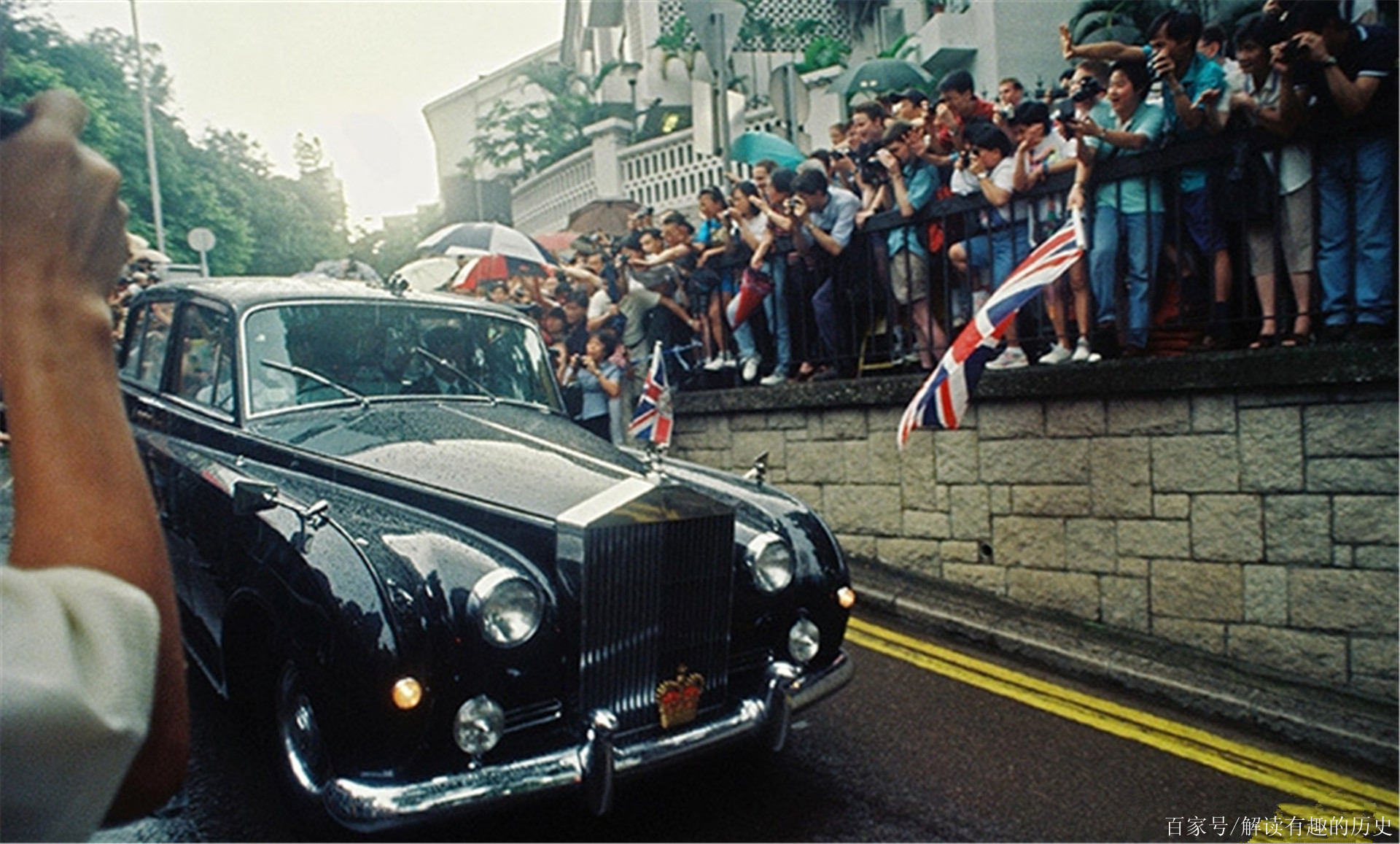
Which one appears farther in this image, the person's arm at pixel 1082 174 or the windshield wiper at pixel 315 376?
the person's arm at pixel 1082 174

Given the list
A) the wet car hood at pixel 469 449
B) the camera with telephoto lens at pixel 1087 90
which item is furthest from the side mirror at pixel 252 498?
the camera with telephoto lens at pixel 1087 90

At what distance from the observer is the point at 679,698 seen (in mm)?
3479

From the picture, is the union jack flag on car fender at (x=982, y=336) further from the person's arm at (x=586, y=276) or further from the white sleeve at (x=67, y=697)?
the person's arm at (x=586, y=276)

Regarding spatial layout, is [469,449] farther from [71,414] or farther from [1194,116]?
[1194,116]

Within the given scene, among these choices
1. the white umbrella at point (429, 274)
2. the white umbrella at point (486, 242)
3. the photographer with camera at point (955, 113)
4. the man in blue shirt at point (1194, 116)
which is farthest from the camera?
the white umbrella at point (429, 274)

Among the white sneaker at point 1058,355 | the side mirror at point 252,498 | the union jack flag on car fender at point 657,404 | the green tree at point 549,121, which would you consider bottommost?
the side mirror at point 252,498

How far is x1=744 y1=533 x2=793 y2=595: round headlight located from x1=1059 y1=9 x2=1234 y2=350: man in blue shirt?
9.56ft

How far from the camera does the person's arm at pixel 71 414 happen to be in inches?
34.1

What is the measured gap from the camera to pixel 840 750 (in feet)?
13.4

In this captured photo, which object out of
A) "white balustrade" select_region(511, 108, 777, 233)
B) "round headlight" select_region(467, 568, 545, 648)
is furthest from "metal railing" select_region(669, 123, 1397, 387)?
"white balustrade" select_region(511, 108, 777, 233)

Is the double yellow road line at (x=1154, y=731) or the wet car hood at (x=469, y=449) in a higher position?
the wet car hood at (x=469, y=449)

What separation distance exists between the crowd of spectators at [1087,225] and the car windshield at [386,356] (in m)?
2.92

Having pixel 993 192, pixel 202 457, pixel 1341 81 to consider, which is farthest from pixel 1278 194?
pixel 202 457

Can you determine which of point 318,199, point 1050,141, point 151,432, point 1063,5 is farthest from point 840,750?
point 318,199
